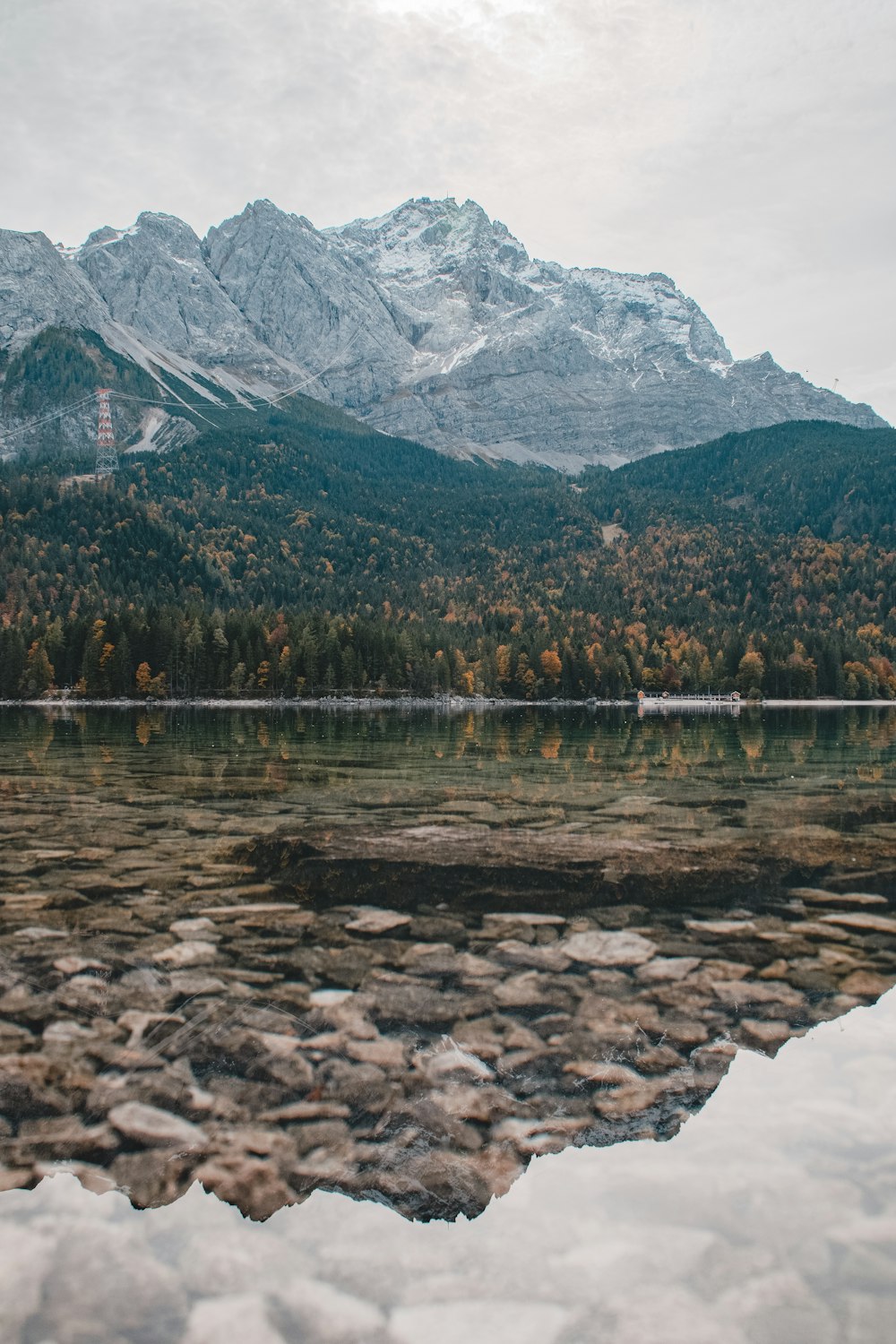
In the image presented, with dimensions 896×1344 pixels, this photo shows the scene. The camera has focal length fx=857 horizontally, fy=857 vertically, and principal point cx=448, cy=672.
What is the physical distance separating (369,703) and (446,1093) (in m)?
138

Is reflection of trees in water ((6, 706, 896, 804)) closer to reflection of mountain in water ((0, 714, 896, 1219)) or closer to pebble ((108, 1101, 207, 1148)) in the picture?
reflection of mountain in water ((0, 714, 896, 1219))

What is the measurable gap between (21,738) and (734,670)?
162 m

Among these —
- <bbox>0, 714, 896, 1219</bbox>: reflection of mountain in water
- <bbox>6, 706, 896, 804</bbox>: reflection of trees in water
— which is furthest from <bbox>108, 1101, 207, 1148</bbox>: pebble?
<bbox>6, 706, 896, 804</bbox>: reflection of trees in water

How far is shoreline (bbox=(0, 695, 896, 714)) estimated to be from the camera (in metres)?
132

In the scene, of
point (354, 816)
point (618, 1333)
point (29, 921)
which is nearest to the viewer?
point (618, 1333)

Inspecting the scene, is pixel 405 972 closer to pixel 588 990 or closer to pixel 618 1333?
pixel 588 990

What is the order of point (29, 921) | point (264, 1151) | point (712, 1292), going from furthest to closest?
point (29, 921) < point (264, 1151) < point (712, 1292)

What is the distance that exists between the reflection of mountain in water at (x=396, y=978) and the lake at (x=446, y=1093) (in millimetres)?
42

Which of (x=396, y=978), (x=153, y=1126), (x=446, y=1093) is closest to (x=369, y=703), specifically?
(x=396, y=978)

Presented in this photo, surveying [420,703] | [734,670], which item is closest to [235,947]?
[420,703]

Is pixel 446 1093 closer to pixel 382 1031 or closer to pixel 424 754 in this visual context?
pixel 382 1031

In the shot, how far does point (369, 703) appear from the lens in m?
145

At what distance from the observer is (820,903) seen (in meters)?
13.4

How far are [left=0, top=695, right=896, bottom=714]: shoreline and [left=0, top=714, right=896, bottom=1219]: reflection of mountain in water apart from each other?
365 ft
